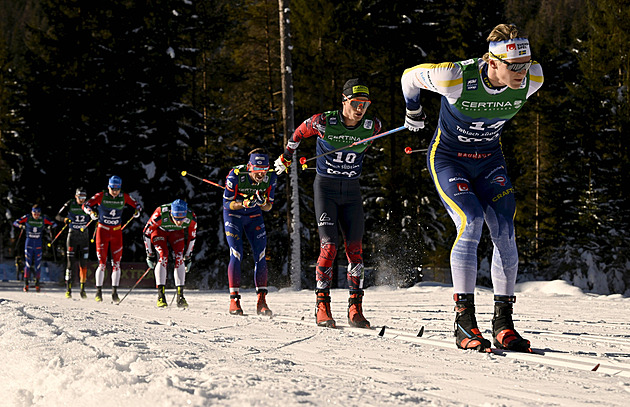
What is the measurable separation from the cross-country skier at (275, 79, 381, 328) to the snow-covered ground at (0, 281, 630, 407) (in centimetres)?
58

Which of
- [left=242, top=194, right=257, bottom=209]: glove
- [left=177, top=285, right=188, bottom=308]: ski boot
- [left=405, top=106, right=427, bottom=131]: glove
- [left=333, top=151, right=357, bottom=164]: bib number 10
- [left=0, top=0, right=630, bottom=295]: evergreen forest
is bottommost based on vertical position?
→ [left=177, top=285, right=188, bottom=308]: ski boot

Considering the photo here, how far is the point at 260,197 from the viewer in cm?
907

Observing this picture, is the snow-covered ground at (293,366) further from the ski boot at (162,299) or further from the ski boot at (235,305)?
the ski boot at (162,299)

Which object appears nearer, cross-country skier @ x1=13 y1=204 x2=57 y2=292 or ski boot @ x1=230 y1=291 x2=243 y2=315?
ski boot @ x1=230 y1=291 x2=243 y2=315

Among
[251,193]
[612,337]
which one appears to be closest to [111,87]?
[251,193]

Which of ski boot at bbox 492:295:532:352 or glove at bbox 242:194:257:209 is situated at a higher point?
glove at bbox 242:194:257:209

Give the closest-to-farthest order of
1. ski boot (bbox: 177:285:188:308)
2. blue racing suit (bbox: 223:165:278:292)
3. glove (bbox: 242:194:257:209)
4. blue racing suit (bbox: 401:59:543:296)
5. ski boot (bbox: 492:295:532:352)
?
1. ski boot (bbox: 492:295:532:352)
2. blue racing suit (bbox: 401:59:543:296)
3. glove (bbox: 242:194:257:209)
4. blue racing suit (bbox: 223:165:278:292)
5. ski boot (bbox: 177:285:188:308)

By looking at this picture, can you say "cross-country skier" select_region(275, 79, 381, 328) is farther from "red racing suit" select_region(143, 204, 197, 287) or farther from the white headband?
"red racing suit" select_region(143, 204, 197, 287)

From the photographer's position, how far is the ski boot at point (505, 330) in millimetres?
4660

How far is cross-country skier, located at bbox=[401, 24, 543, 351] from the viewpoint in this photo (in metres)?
4.66

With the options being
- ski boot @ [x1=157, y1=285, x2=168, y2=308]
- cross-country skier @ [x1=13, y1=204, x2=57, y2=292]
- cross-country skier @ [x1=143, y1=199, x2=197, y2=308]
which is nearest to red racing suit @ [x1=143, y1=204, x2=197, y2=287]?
cross-country skier @ [x1=143, y1=199, x2=197, y2=308]

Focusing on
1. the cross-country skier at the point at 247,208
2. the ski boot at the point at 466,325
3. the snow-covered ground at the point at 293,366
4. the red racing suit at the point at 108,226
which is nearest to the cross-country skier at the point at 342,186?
the snow-covered ground at the point at 293,366

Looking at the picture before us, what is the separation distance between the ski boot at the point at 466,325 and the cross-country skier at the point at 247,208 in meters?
4.44

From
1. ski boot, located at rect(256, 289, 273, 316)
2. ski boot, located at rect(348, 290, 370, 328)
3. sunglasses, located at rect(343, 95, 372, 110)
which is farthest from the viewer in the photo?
ski boot, located at rect(256, 289, 273, 316)
